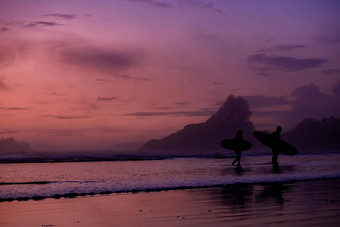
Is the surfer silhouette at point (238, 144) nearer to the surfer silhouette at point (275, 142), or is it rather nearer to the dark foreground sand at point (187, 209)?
the surfer silhouette at point (275, 142)

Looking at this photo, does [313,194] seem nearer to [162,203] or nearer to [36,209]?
[162,203]

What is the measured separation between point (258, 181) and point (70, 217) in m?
10.6

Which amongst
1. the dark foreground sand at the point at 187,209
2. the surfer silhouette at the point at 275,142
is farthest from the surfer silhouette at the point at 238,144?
the dark foreground sand at the point at 187,209

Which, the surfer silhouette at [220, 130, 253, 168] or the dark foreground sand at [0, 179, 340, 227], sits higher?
the surfer silhouette at [220, 130, 253, 168]

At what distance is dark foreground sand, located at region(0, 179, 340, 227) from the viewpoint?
29.4 ft

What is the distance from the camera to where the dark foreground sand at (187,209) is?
8953mm

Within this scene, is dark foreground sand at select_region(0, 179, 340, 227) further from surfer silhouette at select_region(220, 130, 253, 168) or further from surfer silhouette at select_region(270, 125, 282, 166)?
surfer silhouette at select_region(270, 125, 282, 166)

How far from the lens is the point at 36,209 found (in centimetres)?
1116

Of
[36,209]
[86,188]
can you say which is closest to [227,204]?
[36,209]

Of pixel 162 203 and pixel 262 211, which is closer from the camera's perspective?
pixel 262 211

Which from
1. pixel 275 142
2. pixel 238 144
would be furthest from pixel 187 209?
pixel 275 142

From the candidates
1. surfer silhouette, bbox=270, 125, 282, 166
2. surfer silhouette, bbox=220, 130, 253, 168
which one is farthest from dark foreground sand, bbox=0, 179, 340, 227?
surfer silhouette, bbox=270, 125, 282, 166

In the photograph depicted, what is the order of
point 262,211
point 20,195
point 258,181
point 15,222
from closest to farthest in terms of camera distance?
1. point 15,222
2. point 262,211
3. point 20,195
4. point 258,181

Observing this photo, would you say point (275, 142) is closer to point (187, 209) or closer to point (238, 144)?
point (238, 144)
